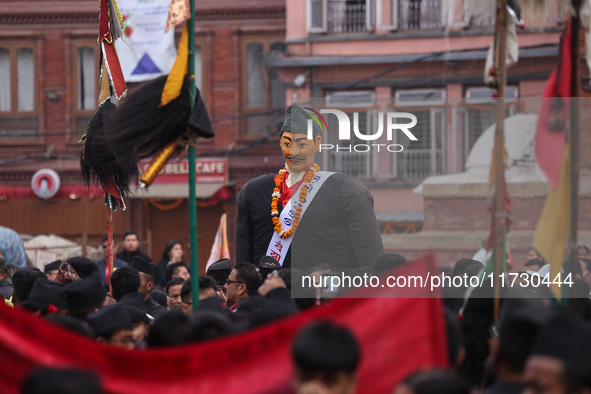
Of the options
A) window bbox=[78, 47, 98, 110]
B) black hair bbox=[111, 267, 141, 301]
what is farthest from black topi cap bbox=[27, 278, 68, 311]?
window bbox=[78, 47, 98, 110]

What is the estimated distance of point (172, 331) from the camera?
4.25 m

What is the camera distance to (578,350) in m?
3.11

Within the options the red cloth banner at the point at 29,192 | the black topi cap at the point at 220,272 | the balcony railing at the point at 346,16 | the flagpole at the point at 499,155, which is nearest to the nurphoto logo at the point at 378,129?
the flagpole at the point at 499,155

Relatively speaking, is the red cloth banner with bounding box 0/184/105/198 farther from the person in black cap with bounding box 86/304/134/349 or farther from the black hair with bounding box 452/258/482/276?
the person in black cap with bounding box 86/304/134/349

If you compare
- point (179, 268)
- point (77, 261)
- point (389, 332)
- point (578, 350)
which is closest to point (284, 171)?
point (77, 261)

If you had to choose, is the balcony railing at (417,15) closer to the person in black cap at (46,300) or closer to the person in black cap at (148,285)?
the person in black cap at (148,285)

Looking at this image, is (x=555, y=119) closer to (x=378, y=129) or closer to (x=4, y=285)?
(x=378, y=129)

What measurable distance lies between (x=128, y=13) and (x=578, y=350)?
17228 mm

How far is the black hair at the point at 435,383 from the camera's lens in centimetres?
310

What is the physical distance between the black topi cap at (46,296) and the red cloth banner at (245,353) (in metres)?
2.25

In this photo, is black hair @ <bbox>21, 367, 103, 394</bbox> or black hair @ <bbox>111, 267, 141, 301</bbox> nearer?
black hair @ <bbox>21, 367, 103, 394</bbox>

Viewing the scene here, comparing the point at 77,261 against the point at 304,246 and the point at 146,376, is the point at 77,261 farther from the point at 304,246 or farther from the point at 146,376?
the point at 146,376

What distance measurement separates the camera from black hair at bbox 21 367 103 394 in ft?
9.48

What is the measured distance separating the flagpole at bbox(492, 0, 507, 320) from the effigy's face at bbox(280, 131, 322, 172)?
7.45 ft
